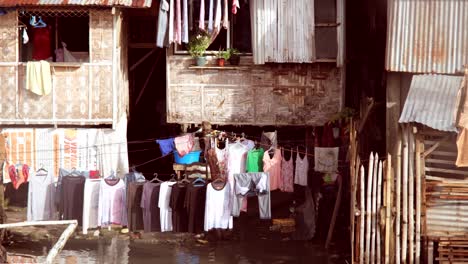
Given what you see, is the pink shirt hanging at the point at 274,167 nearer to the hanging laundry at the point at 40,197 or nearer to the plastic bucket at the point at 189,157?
the plastic bucket at the point at 189,157

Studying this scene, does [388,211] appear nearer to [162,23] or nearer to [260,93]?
[260,93]

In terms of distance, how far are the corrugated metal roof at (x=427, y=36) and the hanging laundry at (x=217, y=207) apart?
15.3ft

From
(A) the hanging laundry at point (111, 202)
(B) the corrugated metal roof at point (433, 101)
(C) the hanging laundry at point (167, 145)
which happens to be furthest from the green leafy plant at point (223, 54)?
(B) the corrugated metal roof at point (433, 101)

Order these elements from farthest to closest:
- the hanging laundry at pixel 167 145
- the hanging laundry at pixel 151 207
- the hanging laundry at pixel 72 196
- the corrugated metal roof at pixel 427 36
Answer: the hanging laundry at pixel 167 145, the hanging laundry at pixel 72 196, the hanging laundry at pixel 151 207, the corrugated metal roof at pixel 427 36

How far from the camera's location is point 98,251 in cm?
1988

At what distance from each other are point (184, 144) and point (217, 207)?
200 centimetres

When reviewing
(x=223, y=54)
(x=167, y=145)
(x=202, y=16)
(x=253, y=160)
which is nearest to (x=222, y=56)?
(x=223, y=54)

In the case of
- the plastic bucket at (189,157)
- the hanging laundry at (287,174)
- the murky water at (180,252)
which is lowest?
the murky water at (180,252)

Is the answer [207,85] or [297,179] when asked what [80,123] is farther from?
[297,179]

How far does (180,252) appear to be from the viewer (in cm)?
1989

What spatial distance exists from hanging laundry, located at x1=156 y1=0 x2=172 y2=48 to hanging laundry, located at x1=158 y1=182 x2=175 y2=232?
3477mm

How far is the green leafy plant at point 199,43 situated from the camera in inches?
810

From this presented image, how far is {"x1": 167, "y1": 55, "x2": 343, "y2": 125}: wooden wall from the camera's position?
20594 millimetres

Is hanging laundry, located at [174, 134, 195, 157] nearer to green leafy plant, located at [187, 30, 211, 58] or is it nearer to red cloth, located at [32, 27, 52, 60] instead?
green leafy plant, located at [187, 30, 211, 58]
